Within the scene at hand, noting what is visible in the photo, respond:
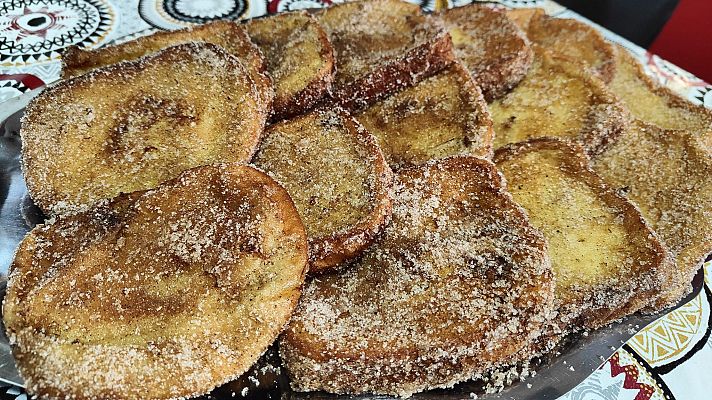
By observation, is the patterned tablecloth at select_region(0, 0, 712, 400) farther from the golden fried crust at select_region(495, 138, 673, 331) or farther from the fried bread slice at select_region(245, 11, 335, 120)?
the fried bread slice at select_region(245, 11, 335, 120)

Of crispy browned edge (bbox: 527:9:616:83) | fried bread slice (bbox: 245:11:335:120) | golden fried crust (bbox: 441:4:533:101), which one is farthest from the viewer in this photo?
crispy browned edge (bbox: 527:9:616:83)

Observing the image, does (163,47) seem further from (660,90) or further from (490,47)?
(660,90)

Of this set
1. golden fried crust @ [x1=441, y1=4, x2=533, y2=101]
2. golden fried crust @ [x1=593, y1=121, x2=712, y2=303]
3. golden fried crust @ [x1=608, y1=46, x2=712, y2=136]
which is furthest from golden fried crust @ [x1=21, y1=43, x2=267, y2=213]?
golden fried crust @ [x1=608, y1=46, x2=712, y2=136]

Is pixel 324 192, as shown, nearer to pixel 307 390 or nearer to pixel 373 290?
pixel 373 290

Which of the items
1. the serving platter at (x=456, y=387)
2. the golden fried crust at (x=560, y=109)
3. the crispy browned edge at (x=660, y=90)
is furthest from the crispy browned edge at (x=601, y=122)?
the serving platter at (x=456, y=387)

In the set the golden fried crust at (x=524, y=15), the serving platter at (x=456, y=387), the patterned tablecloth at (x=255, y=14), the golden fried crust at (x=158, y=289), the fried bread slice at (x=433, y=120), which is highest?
the golden fried crust at (x=524, y=15)

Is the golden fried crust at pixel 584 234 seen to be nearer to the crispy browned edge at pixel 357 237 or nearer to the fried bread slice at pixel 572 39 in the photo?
the crispy browned edge at pixel 357 237

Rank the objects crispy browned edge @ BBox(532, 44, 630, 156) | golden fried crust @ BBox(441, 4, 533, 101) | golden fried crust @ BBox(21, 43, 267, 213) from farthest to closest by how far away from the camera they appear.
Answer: golden fried crust @ BBox(441, 4, 533, 101)
crispy browned edge @ BBox(532, 44, 630, 156)
golden fried crust @ BBox(21, 43, 267, 213)
